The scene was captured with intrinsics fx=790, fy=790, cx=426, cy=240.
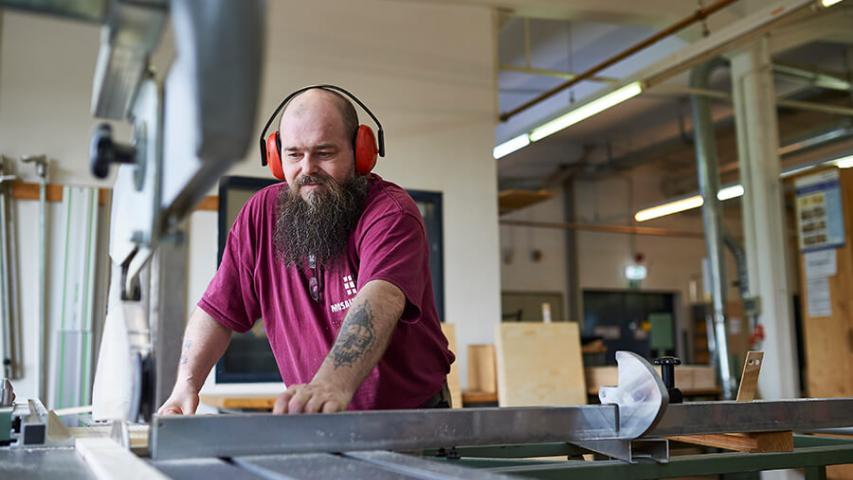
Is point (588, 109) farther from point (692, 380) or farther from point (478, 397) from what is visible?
point (478, 397)

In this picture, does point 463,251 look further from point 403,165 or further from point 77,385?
point 77,385

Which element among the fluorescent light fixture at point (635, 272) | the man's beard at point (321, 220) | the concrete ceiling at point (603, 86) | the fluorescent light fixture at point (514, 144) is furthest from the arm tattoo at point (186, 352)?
the fluorescent light fixture at point (635, 272)

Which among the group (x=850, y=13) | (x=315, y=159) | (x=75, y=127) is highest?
(x=850, y=13)

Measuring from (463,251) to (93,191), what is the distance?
7.76ft

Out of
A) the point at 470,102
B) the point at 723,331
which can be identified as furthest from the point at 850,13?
the point at 470,102

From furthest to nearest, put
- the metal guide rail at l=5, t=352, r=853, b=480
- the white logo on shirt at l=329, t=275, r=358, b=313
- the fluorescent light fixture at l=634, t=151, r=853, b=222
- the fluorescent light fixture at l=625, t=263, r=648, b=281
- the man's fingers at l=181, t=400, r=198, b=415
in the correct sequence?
1. the fluorescent light fixture at l=625, t=263, r=648, b=281
2. the fluorescent light fixture at l=634, t=151, r=853, b=222
3. the white logo on shirt at l=329, t=275, r=358, b=313
4. the man's fingers at l=181, t=400, r=198, b=415
5. the metal guide rail at l=5, t=352, r=853, b=480

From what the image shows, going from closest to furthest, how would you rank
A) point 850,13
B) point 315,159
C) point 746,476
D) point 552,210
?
1. point 315,159
2. point 746,476
3. point 850,13
4. point 552,210

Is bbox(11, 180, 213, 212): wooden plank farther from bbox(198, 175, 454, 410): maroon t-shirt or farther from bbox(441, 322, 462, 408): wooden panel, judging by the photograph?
bbox(198, 175, 454, 410): maroon t-shirt

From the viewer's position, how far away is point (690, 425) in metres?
1.48

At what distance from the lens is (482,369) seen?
16.9 ft

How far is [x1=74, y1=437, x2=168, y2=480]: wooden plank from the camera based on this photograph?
2.96 ft

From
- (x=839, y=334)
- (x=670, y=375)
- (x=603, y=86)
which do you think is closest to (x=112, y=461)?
(x=670, y=375)

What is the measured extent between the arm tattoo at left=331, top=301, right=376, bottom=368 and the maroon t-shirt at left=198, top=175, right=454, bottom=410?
0.39 feet

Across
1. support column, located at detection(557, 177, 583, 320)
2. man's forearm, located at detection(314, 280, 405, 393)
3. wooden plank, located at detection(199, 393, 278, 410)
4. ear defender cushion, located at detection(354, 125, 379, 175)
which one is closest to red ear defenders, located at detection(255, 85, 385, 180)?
ear defender cushion, located at detection(354, 125, 379, 175)
